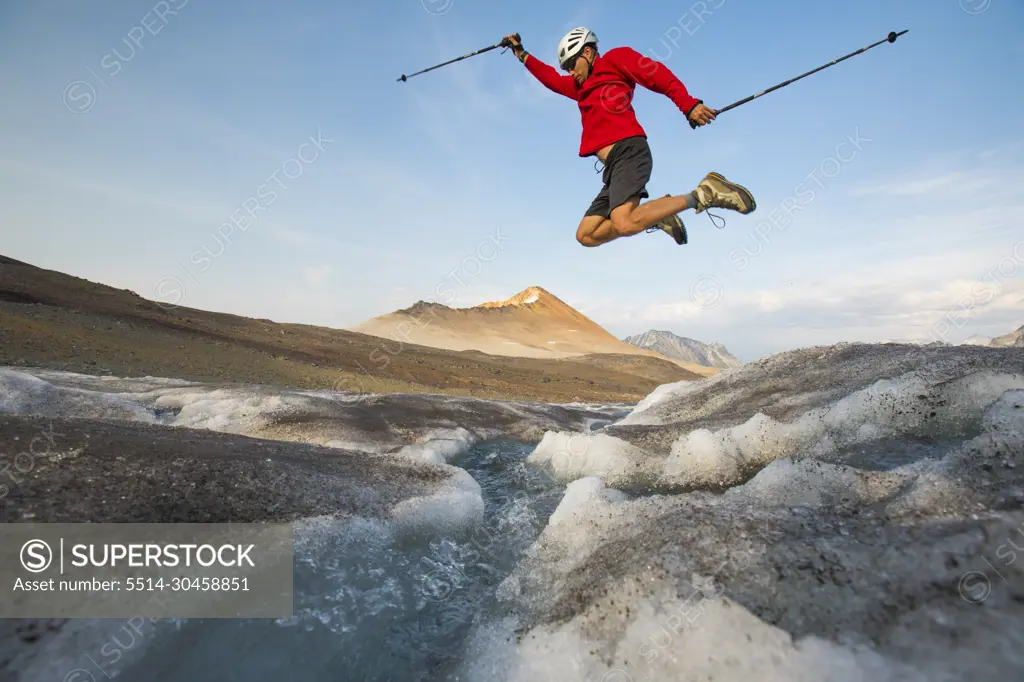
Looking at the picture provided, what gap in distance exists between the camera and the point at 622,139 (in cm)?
729

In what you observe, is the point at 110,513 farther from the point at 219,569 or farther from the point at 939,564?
the point at 939,564

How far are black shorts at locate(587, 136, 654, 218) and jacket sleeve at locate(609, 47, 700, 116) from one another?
637mm

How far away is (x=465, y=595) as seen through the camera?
4109 millimetres

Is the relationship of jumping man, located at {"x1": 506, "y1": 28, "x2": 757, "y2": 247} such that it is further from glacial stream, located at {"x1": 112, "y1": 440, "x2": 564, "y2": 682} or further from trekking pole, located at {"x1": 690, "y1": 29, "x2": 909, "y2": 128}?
glacial stream, located at {"x1": 112, "y1": 440, "x2": 564, "y2": 682}

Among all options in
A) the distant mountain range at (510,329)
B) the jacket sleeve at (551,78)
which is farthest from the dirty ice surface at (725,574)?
the distant mountain range at (510,329)

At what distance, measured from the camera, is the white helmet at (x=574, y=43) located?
7617mm

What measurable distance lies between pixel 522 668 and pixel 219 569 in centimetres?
206

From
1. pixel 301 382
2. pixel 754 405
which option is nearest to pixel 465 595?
pixel 754 405

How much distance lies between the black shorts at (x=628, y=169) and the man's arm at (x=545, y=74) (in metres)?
1.33

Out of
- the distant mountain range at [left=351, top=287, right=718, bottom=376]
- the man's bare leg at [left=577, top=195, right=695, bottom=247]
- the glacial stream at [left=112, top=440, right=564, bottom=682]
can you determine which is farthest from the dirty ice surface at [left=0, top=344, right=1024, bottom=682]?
the distant mountain range at [left=351, top=287, right=718, bottom=376]

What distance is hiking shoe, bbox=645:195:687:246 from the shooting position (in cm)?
752

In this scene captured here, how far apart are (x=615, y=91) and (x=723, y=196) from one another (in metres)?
2.11

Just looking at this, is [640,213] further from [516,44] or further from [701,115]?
[516,44]

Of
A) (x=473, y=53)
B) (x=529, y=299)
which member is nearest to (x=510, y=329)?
(x=529, y=299)
